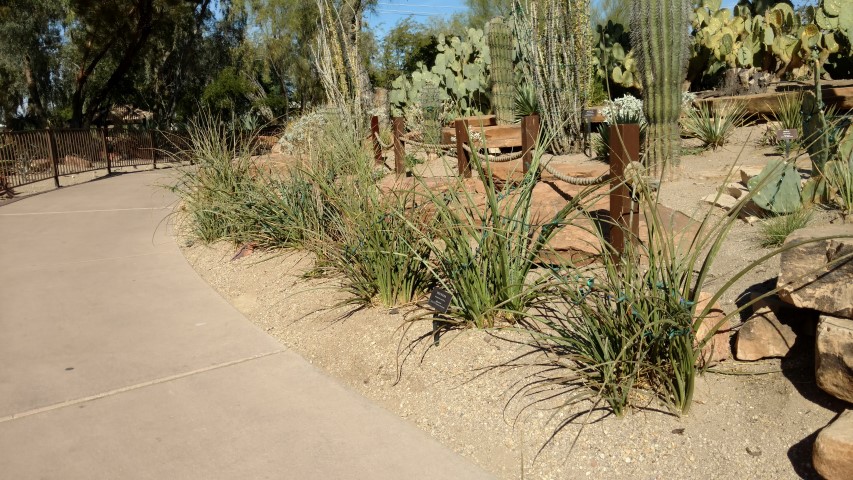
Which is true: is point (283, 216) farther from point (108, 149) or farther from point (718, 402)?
point (108, 149)

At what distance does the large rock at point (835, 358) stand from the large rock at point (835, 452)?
11.0 inches

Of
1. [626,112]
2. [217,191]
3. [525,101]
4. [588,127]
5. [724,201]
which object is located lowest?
[724,201]

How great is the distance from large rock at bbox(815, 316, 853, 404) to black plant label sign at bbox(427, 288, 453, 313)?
214 cm

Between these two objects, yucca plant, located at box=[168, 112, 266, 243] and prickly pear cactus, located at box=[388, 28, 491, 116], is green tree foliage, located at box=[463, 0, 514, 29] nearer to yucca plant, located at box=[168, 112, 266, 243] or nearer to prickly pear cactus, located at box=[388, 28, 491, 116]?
prickly pear cactus, located at box=[388, 28, 491, 116]

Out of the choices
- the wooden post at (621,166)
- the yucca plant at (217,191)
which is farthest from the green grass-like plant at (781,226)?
the yucca plant at (217,191)

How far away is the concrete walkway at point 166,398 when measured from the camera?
416cm

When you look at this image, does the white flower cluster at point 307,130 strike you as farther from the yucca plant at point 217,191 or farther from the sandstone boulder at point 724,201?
the sandstone boulder at point 724,201

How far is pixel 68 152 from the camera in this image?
19.2m

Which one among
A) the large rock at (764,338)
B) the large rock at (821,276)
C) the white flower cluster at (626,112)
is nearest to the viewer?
the large rock at (821,276)

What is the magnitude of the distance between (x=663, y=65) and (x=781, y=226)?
3.64m

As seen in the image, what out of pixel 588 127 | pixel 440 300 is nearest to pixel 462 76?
pixel 588 127

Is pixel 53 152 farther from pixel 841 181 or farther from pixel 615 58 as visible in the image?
pixel 841 181

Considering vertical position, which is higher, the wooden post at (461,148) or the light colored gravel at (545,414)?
the wooden post at (461,148)

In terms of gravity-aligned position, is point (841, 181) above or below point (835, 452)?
above
